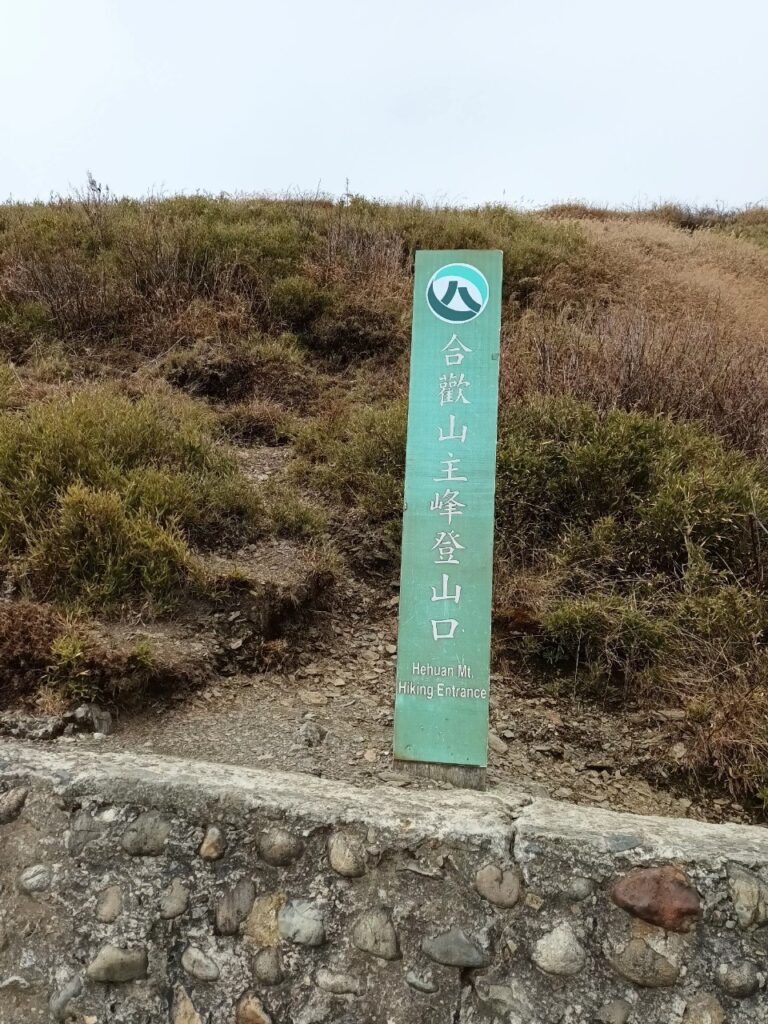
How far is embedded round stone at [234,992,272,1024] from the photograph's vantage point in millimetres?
1937

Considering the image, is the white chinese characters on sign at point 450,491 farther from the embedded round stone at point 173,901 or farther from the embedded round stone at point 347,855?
the embedded round stone at point 173,901

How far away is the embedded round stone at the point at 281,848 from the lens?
2080mm

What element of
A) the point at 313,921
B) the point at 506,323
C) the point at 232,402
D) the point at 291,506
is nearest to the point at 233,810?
the point at 313,921

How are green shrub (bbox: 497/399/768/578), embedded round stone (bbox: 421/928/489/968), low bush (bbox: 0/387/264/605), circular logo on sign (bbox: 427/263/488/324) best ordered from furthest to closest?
green shrub (bbox: 497/399/768/578)
low bush (bbox: 0/387/264/605)
circular logo on sign (bbox: 427/263/488/324)
embedded round stone (bbox: 421/928/489/968)

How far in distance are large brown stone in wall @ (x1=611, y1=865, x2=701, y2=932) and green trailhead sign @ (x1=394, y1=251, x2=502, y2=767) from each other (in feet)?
2.08

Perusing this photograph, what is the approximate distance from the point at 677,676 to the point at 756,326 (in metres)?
5.45

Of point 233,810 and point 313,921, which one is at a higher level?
point 233,810

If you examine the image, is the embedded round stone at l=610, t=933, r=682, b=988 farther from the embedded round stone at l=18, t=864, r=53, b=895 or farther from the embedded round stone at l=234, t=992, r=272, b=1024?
the embedded round stone at l=18, t=864, r=53, b=895

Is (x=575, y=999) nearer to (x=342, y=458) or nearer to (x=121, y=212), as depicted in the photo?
(x=342, y=458)

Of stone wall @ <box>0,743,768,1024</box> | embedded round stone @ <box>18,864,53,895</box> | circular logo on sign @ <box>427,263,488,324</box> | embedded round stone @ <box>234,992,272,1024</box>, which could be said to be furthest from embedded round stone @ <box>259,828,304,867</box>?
circular logo on sign @ <box>427,263,488,324</box>

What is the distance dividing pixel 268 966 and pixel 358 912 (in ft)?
0.94

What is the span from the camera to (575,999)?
1.87m

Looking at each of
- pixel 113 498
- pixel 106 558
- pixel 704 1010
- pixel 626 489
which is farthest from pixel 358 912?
pixel 626 489

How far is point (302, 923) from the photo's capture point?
2.01m
